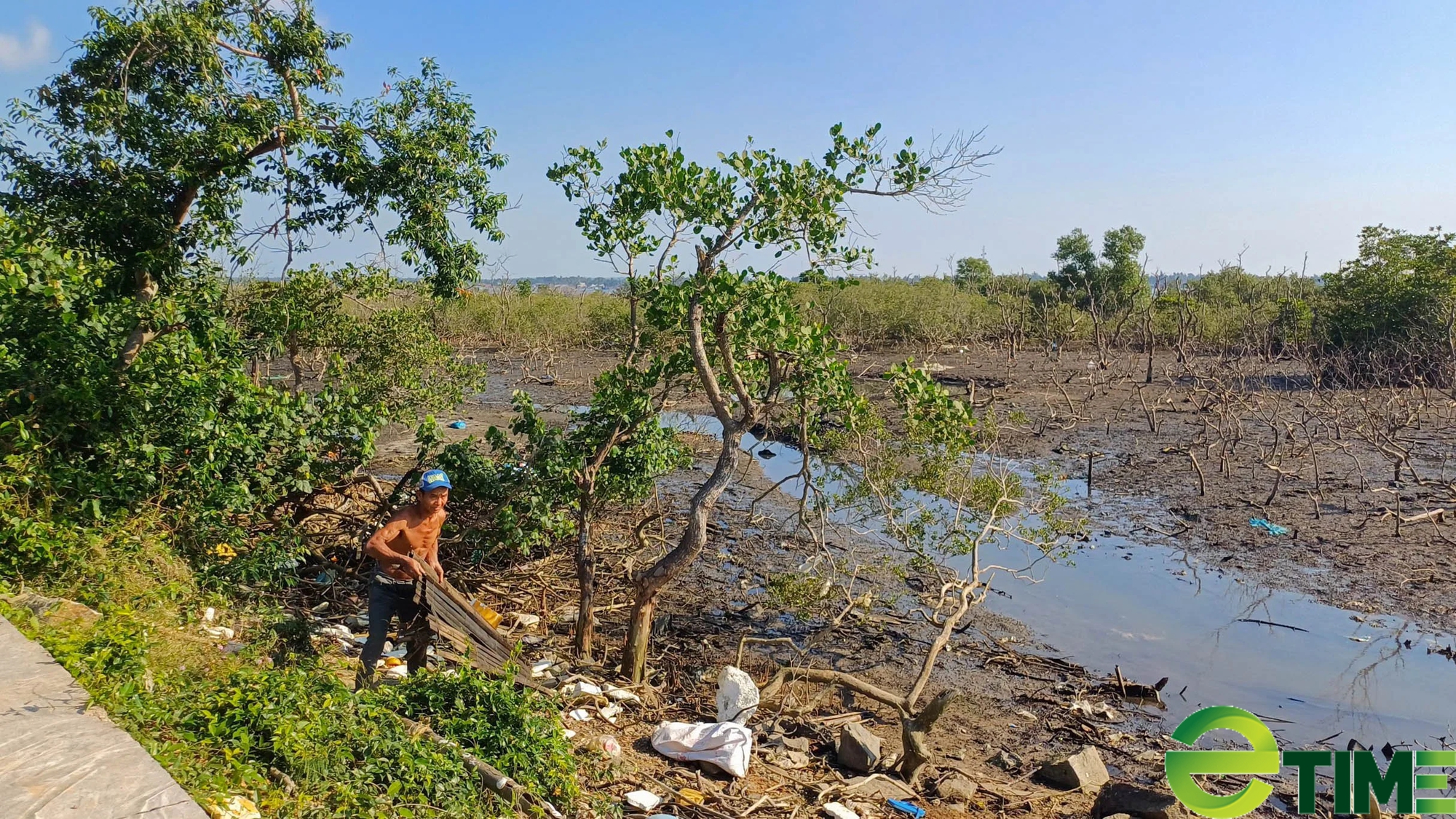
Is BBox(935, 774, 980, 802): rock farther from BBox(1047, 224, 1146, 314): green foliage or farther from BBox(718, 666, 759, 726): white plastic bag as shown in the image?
BBox(1047, 224, 1146, 314): green foliage

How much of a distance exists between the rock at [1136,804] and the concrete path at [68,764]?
15.2 feet

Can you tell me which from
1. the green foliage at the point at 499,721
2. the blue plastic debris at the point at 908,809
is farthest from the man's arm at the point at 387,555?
the blue plastic debris at the point at 908,809

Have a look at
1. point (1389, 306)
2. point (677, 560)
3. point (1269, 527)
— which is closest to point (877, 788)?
point (677, 560)

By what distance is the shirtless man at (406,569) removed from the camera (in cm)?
523

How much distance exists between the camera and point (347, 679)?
5.63 m

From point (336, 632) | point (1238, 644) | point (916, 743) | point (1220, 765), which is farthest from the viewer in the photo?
point (1238, 644)

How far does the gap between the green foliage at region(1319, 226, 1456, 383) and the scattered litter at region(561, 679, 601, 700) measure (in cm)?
1798

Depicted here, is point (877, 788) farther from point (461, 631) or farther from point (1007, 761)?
point (461, 631)

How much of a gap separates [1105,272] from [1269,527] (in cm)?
2605

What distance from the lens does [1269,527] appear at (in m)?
11.5

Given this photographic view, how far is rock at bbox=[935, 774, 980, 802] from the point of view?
5574 millimetres

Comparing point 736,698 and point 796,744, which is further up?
point 736,698

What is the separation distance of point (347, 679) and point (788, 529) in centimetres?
699

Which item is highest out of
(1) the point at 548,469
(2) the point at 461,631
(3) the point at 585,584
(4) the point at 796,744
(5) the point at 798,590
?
(1) the point at 548,469
